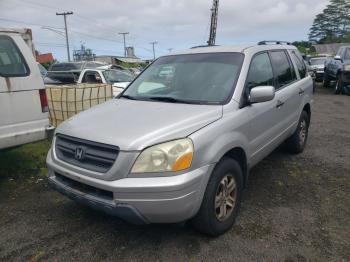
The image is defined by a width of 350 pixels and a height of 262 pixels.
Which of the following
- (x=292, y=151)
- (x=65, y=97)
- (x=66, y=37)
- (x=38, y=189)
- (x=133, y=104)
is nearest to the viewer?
(x=133, y=104)

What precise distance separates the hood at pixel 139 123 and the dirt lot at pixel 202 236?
1.01 meters

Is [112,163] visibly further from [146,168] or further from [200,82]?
[200,82]

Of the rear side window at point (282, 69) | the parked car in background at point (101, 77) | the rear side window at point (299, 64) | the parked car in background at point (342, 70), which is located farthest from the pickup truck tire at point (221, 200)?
the parked car in background at point (342, 70)

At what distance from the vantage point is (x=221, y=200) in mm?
3293

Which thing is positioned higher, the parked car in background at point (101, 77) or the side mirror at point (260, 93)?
the side mirror at point (260, 93)

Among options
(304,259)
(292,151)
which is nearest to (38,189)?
(304,259)

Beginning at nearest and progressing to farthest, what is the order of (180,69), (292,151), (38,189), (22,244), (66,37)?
(22,244) → (180,69) → (38,189) → (292,151) → (66,37)

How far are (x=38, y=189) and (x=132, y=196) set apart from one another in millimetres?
2375

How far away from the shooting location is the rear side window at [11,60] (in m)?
4.30

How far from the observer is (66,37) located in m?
51.1

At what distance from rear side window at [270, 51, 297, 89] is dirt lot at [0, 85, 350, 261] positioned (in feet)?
4.27

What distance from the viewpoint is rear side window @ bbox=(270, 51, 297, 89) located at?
4719mm

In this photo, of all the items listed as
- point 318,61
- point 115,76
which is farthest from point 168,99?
point 318,61

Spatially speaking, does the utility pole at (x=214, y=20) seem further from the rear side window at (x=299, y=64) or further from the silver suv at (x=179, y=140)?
the silver suv at (x=179, y=140)
